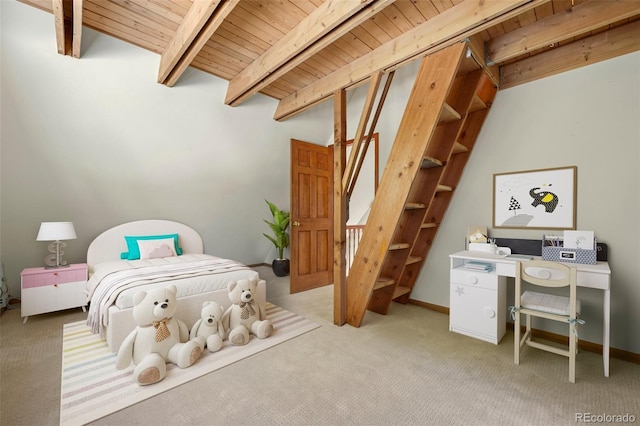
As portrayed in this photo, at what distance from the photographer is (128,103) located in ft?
11.0

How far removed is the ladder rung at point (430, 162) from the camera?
2513mm

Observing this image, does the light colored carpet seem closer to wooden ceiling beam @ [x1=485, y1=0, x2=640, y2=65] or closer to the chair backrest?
the chair backrest

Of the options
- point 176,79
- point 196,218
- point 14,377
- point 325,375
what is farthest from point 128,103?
point 325,375

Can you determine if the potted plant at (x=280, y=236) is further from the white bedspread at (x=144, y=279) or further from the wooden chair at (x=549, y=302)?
the wooden chair at (x=549, y=302)

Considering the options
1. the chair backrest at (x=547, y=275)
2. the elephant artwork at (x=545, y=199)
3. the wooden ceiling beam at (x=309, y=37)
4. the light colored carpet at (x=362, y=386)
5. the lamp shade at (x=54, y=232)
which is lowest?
the light colored carpet at (x=362, y=386)

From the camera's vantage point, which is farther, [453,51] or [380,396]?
[453,51]

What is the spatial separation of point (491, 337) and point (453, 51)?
7.62ft

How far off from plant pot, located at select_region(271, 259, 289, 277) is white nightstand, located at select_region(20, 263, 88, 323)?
2.32 m

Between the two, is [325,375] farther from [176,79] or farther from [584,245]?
[176,79]

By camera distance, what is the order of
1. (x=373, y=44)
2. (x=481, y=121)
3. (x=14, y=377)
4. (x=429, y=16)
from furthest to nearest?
1. (x=481, y=121)
2. (x=373, y=44)
3. (x=429, y=16)
4. (x=14, y=377)

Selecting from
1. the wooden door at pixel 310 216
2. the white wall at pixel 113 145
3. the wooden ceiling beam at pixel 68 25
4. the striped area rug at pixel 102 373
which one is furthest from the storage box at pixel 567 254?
the wooden ceiling beam at pixel 68 25

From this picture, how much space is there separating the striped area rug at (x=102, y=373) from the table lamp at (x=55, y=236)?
68 centimetres

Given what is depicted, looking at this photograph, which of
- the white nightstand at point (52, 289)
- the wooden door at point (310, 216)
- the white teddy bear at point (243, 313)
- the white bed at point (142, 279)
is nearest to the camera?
the white bed at point (142, 279)

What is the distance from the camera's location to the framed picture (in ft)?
8.21
